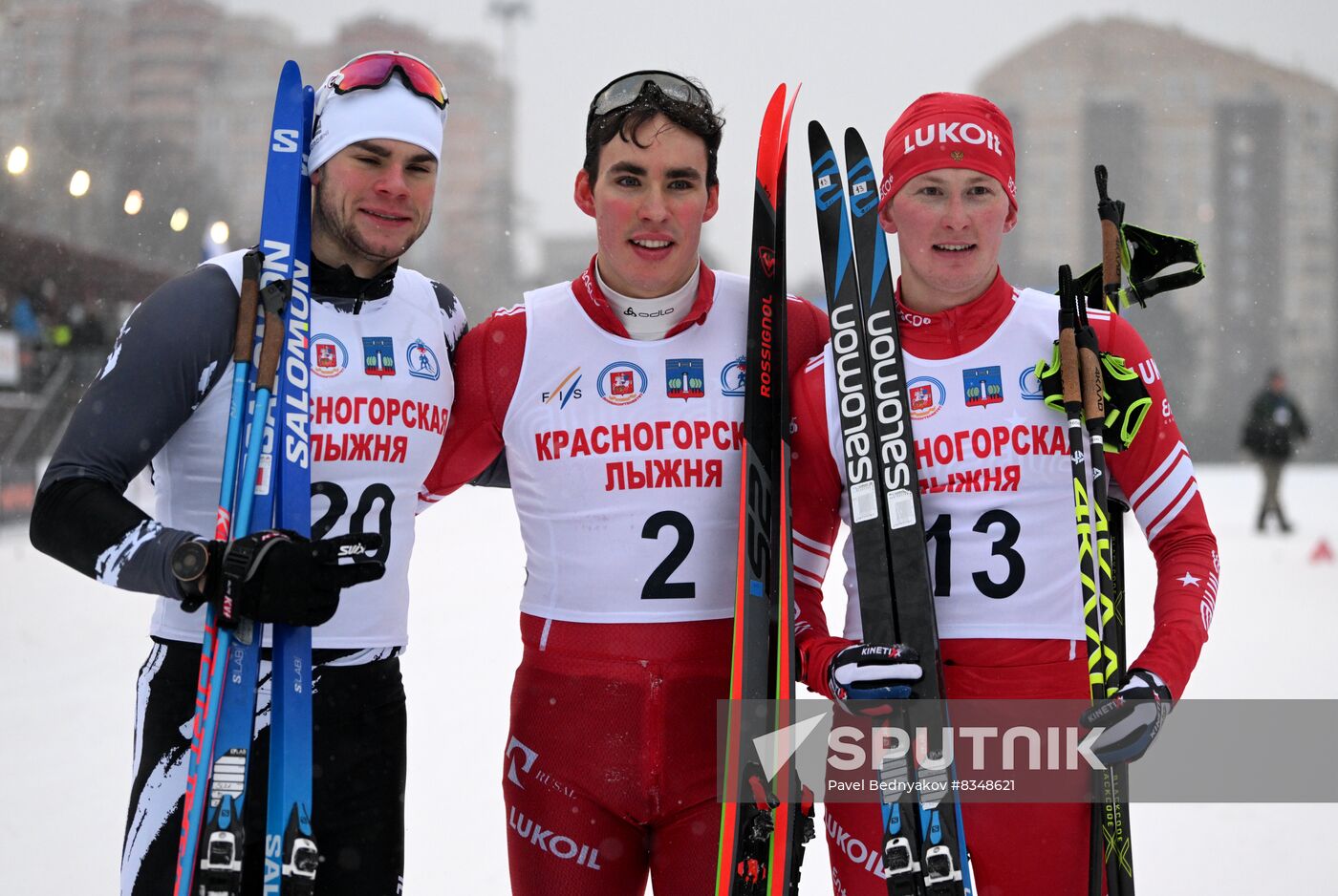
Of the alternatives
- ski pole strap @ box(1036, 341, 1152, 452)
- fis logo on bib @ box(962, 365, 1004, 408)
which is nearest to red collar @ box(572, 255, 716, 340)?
fis logo on bib @ box(962, 365, 1004, 408)

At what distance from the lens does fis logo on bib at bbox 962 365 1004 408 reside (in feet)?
6.68

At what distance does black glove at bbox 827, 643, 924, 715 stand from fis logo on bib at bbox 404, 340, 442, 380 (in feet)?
2.98

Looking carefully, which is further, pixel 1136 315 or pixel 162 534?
pixel 1136 315

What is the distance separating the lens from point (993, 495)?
6.55 ft

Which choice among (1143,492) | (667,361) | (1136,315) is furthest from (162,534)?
(1136,315)

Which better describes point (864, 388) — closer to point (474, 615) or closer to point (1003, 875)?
point (1003, 875)

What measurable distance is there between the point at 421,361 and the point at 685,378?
497mm

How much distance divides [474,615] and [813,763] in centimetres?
502

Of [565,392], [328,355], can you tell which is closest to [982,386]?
[565,392]

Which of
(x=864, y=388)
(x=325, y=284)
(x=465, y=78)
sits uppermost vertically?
(x=465, y=78)

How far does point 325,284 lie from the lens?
2.13 metres

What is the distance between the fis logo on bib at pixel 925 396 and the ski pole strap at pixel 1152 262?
18.6 inches

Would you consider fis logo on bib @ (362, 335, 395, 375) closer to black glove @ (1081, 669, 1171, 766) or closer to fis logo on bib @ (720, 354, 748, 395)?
fis logo on bib @ (720, 354, 748, 395)

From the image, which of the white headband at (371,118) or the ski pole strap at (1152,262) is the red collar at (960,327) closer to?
the ski pole strap at (1152,262)
